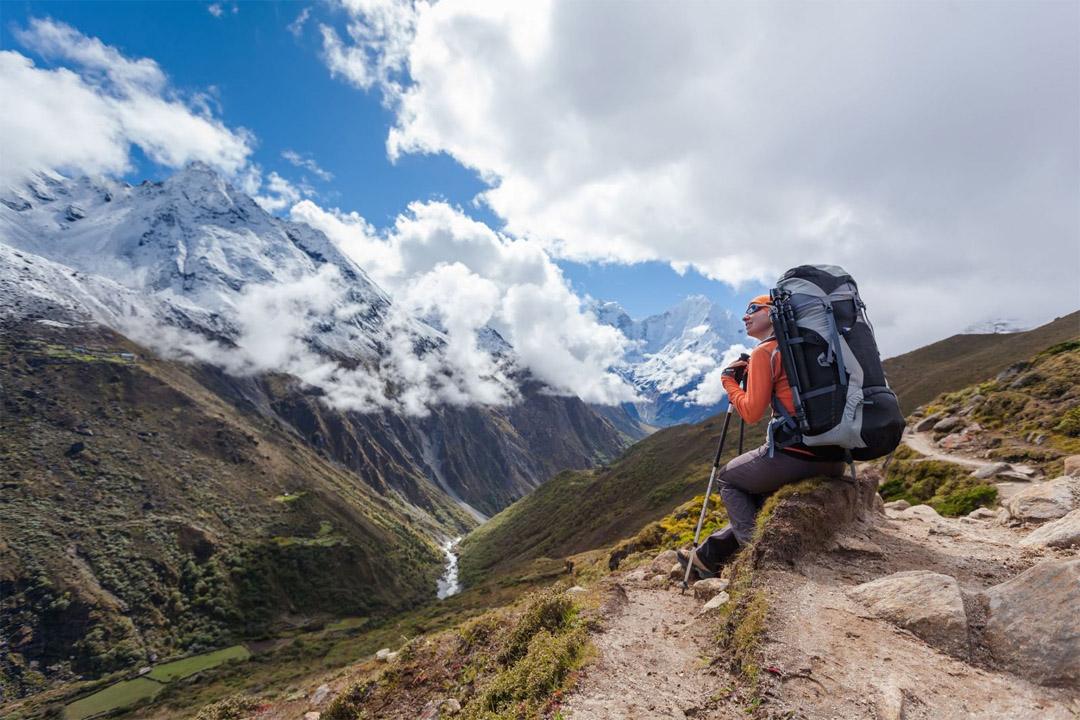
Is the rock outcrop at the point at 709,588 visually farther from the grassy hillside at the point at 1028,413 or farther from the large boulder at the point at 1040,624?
the grassy hillside at the point at 1028,413

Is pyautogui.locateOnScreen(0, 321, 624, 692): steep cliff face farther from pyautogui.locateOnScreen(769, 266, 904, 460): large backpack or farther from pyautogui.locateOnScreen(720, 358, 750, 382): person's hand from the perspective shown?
pyautogui.locateOnScreen(769, 266, 904, 460): large backpack

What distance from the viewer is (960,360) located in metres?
102

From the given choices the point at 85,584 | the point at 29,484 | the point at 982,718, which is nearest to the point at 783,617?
the point at 982,718

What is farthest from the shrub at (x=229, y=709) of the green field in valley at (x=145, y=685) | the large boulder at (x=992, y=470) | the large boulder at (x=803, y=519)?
the green field in valley at (x=145, y=685)

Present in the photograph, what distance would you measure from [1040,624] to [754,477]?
3951 millimetres

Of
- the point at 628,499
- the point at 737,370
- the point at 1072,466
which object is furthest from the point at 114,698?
the point at 1072,466

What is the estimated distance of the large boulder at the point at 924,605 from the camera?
579 cm

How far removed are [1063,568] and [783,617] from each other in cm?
320

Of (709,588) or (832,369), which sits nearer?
(832,369)

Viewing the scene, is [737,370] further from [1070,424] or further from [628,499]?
[628,499]

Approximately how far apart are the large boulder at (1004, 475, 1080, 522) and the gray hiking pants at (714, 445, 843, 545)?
6628 millimetres

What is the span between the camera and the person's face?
27.1 ft

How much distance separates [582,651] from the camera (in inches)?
254

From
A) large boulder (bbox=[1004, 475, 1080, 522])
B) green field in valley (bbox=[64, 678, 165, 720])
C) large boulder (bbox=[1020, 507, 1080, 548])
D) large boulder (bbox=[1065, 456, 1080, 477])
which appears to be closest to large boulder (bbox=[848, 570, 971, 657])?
large boulder (bbox=[1020, 507, 1080, 548])
